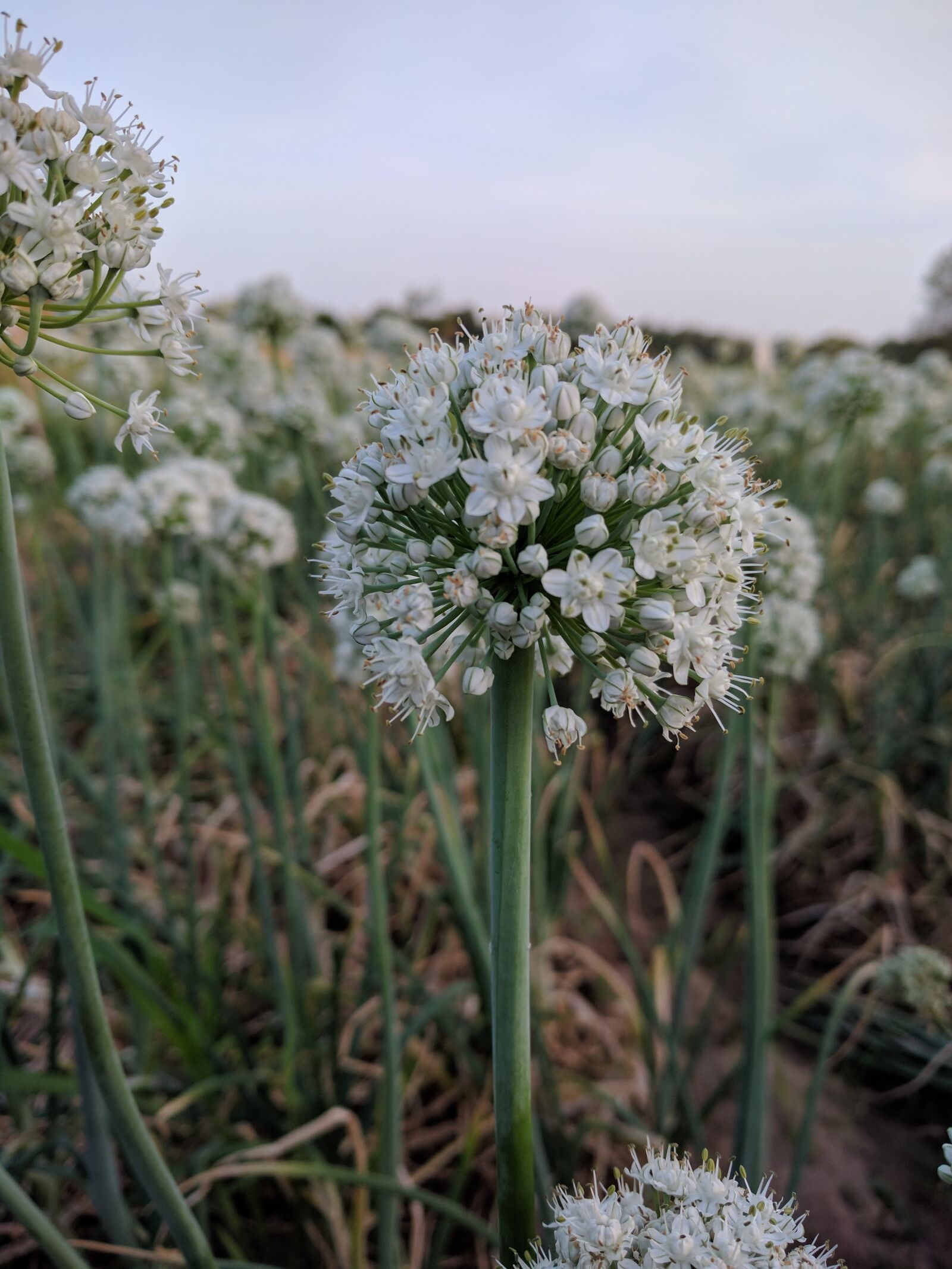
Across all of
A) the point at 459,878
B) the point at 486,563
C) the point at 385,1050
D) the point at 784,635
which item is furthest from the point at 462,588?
the point at 784,635

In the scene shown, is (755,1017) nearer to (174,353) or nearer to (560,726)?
(560,726)

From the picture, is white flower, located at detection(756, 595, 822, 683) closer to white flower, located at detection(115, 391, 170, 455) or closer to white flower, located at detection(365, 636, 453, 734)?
white flower, located at detection(365, 636, 453, 734)

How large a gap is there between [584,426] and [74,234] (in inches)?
25.9

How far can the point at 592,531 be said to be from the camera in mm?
1046

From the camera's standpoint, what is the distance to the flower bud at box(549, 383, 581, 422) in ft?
3.53

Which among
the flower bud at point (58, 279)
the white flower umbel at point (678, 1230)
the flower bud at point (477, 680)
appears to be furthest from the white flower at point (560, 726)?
the flower bud at point (58, 279)

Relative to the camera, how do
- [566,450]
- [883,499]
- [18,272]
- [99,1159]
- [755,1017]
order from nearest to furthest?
[18,272]
[566,450]
[99,1159]
[755,1017]
[883,499]

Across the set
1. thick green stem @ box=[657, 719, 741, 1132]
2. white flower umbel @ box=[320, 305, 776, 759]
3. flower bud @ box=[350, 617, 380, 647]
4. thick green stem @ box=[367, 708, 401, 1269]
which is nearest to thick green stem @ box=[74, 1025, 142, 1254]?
thick green stem @ box=[367, 708, 401, 1269]

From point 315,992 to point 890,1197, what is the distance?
6.86 feet

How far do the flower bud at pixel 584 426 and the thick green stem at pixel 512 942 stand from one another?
0.97 feet

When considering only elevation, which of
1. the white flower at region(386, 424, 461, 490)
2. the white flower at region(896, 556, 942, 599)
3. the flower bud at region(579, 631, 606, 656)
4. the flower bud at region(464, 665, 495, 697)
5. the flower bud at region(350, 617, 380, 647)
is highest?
the white flower at region(896, 556, 942, 599)

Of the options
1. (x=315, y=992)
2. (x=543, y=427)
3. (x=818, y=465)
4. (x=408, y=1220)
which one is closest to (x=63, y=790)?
(x=315, y=992)

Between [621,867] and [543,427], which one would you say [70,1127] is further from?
[621,867]

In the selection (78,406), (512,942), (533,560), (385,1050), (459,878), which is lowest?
(385,1050)
